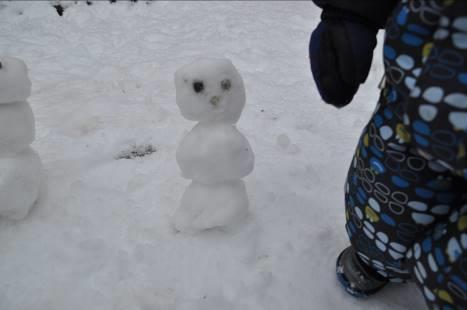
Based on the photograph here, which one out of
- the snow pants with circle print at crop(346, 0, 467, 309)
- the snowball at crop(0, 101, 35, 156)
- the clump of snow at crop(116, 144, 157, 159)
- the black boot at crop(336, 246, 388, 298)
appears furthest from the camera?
the clump of snow at crop(116, 144, 157, 159)

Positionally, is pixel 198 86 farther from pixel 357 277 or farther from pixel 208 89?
pixel 357 277

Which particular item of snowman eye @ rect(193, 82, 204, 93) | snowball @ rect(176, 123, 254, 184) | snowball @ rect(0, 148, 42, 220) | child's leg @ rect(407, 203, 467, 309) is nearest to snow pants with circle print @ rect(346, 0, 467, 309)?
child's leg @ rect(407, 203, 467, 309)

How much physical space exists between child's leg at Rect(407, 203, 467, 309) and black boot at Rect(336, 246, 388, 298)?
0.29 meters

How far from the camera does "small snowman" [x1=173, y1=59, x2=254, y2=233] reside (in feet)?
4.14

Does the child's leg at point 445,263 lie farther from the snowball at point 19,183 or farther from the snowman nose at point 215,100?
the snowball at point 19,183

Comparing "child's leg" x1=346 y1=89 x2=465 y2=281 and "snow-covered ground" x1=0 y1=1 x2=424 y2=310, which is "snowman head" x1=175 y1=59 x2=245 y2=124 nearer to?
"child's leg" x1=346 y1=89 x2=465 y2=281

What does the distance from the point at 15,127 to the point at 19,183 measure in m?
0.22

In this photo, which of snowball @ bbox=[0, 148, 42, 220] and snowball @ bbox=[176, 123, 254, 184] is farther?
snowball @ bbox=[0, 148, 42, 220]

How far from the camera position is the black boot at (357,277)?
1.36 metres

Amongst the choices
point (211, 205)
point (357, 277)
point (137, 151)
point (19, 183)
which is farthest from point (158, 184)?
point (357, 277)

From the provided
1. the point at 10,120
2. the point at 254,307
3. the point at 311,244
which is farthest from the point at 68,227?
the point at 311,244

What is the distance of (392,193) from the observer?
109 cm

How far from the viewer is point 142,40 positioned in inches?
119

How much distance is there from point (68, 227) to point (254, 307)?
0.80 metres
